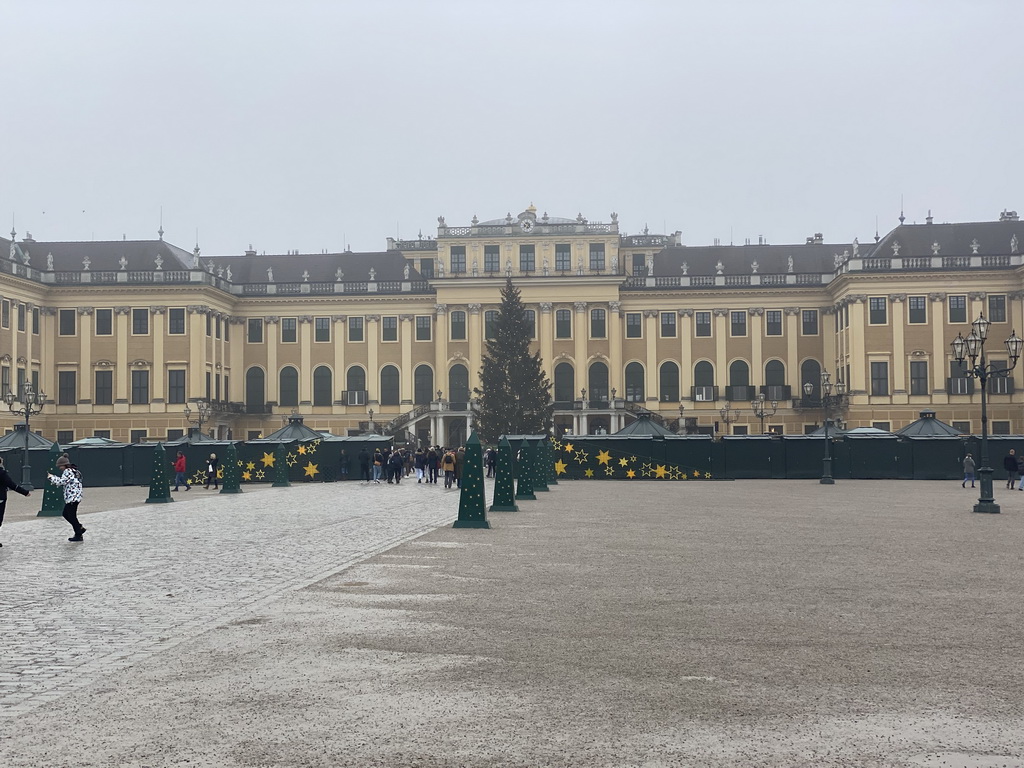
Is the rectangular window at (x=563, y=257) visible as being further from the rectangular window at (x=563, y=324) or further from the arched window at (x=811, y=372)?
the arched window at (x=811, y=372)

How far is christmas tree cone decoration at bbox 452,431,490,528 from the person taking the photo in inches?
806

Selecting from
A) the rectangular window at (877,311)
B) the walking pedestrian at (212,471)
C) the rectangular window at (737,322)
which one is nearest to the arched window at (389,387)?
the rectangular window at (737,322)

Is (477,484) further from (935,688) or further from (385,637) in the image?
(935,688)

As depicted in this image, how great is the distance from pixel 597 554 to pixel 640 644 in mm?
6797

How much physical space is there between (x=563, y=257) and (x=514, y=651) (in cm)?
7116

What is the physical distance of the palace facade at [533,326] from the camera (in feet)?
236

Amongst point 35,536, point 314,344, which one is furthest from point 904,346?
point 35,536

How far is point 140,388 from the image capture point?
74312 mm

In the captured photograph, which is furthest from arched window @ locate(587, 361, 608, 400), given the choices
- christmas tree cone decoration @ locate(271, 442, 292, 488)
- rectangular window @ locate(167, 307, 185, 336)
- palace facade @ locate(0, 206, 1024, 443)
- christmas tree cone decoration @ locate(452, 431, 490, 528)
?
christmas tree cone decoration @ locate(452, 431, 490, 528)

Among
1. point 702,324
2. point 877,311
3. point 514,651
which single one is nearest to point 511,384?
point 702,324

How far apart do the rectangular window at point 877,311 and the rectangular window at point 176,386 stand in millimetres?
42429

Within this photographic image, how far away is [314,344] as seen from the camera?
265 ft

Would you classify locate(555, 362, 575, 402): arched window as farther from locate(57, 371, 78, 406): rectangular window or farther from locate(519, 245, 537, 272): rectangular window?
locate(57, 371, 78, 406): rectangular window

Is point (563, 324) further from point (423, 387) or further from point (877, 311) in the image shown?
point (877, 311)
